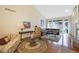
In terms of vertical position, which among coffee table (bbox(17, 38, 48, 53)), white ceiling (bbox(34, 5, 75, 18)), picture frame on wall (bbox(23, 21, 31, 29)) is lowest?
coffee table (bbox(17, 38, 48, 53))

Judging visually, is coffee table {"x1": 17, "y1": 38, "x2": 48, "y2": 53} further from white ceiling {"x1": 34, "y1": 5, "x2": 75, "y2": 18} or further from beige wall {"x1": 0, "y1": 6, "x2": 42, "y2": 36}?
white ceiling {"x1": 34, "y1": 5, "x2": 75, "y2": 18}

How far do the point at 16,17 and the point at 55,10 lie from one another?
0.85m

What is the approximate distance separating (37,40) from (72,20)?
2.87ft

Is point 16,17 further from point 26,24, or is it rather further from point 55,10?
point 55,10

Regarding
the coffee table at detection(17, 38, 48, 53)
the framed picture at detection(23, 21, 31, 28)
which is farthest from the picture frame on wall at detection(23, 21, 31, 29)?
the coffee table at detection(17, 38, 48, 53)

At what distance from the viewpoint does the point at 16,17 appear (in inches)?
84.6

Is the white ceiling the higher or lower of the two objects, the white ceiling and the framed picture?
the higher

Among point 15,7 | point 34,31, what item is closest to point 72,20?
point 34,31

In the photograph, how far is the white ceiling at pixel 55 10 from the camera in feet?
7.07

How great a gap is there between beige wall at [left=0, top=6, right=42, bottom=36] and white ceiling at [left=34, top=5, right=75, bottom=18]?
11 centimetres

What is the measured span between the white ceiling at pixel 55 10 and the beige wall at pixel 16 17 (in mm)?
113

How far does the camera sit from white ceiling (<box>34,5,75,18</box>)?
2.16 meters

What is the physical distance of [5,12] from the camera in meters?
2.10

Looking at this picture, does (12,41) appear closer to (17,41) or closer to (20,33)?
(17,41)
